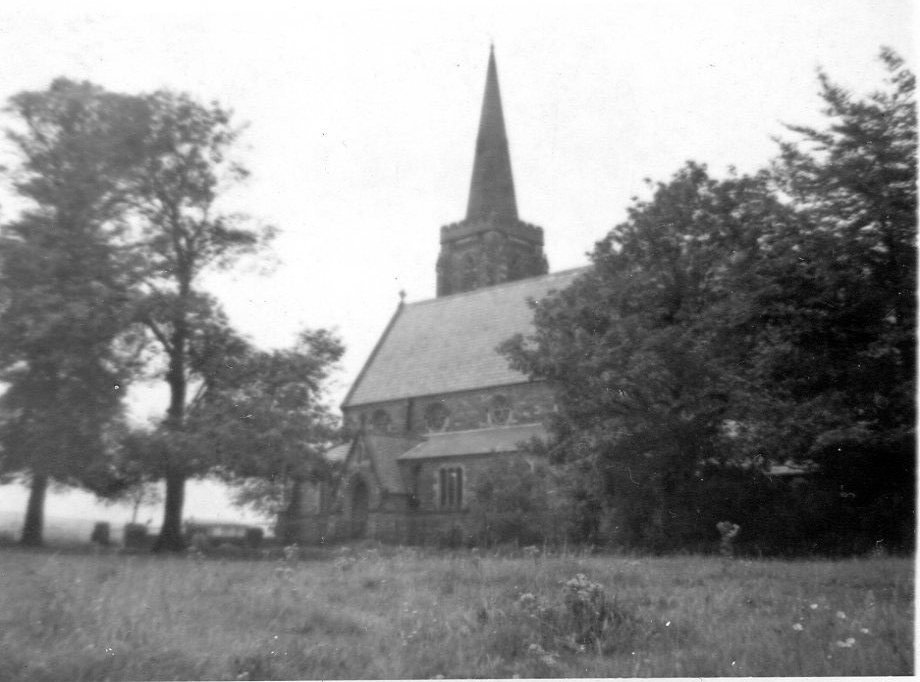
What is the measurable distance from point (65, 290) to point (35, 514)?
4.22m

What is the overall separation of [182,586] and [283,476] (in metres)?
9.84

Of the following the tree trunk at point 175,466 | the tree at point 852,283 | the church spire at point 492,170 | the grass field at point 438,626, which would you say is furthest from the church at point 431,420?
the grass field at point 438,626

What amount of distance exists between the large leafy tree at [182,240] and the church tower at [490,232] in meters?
37.9

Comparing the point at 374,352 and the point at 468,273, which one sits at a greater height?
the point at 468,273

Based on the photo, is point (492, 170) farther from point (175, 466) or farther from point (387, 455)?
point (175, 466)

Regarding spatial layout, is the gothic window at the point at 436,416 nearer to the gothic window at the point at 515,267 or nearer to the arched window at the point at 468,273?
the arched window at the point at 468,273

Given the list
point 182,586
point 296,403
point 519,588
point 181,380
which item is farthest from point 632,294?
point 182,586

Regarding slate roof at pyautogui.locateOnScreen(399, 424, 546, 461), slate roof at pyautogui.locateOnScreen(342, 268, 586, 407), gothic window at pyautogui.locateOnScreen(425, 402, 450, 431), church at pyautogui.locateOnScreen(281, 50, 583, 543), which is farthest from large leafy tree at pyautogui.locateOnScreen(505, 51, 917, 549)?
gothic window at pyautogui.locateOnScreen(425, 402, 450, 431)

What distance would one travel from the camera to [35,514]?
48.0ft

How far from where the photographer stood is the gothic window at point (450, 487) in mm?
38531

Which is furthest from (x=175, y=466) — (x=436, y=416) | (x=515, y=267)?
(x=515, y=267)

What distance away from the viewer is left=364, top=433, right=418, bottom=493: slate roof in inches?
1519

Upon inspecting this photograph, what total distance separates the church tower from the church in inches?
336

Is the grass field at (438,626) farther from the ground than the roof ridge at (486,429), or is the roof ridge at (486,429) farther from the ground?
the roof ridge at (486,429)
